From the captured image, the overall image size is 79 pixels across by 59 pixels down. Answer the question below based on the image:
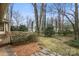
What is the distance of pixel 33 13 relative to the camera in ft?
5.84

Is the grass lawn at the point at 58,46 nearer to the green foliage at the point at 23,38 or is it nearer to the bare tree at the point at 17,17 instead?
the green foliage at the point at 23,38

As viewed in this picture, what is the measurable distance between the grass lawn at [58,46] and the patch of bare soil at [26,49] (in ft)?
0.25

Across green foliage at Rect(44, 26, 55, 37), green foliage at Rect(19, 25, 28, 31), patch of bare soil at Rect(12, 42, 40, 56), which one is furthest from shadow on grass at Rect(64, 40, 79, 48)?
green foliage at Rect(19, 25, 28, 31)

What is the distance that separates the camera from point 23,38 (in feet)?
5.87

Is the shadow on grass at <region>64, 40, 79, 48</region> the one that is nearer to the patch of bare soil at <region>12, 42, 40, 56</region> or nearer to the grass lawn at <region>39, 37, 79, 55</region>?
the grass lawn at <region>39, 37, 79, 55</region>

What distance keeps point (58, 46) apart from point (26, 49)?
31cm

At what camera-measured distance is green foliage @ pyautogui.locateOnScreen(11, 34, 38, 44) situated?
5.84 ft

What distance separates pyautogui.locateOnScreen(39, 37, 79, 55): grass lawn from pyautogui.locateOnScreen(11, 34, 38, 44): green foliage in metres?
0.07

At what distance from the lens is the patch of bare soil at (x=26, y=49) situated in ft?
5.81

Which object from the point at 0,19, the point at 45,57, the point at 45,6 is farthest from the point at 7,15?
the point at 45,57

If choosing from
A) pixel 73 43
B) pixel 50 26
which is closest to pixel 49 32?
pixel 50 26

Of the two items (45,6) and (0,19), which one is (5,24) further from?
(45,6)

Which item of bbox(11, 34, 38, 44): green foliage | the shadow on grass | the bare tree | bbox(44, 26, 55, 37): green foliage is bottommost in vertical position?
the shadow on grass

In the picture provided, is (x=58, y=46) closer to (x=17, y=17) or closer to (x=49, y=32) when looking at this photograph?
(x=49, y=32)
